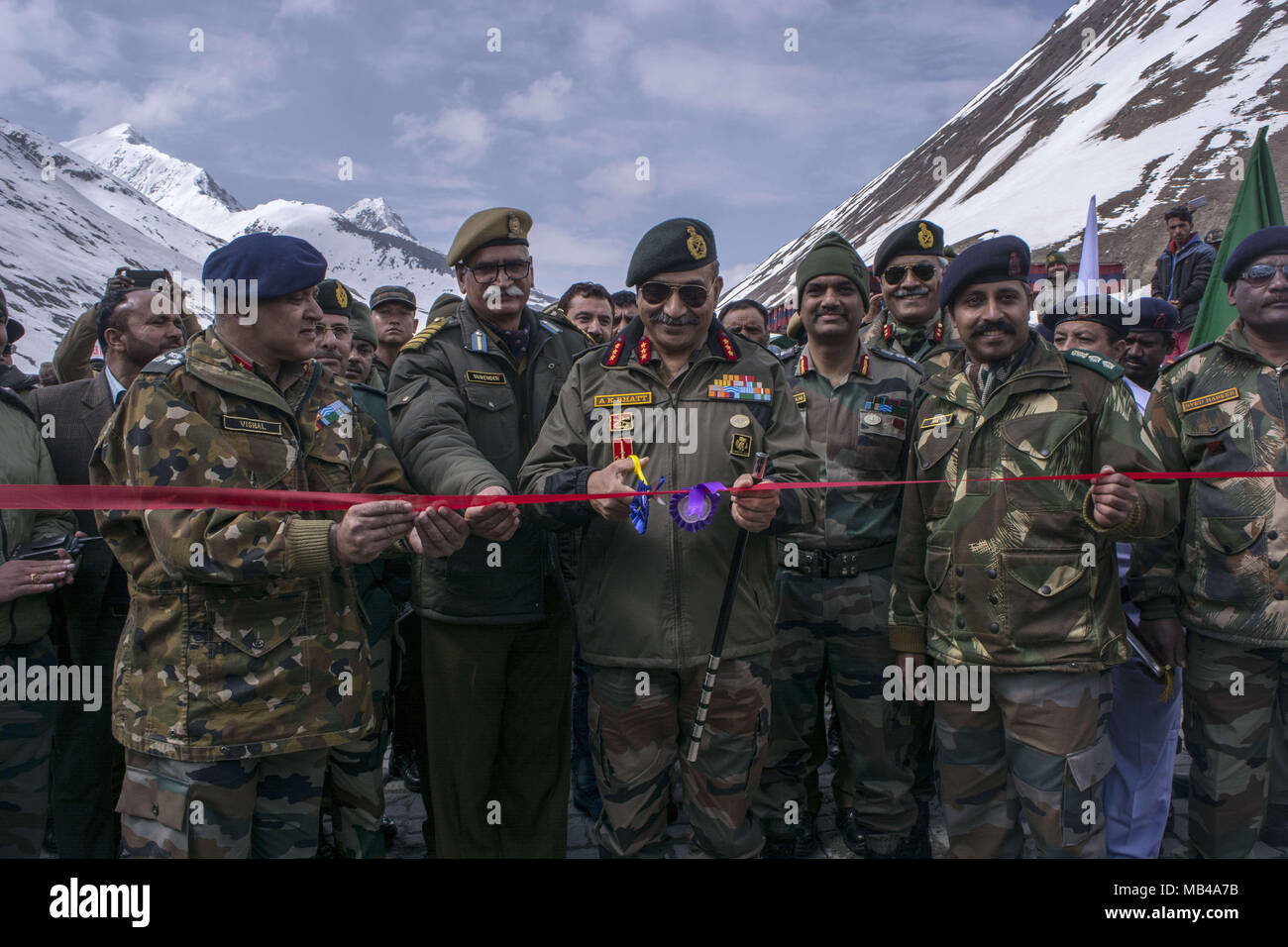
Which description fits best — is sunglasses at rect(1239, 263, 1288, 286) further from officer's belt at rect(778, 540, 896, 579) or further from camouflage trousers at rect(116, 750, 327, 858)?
camouflage trousers at rect(116, 750, 327, 858)

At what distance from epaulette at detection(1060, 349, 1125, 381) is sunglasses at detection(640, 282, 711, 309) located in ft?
4.65

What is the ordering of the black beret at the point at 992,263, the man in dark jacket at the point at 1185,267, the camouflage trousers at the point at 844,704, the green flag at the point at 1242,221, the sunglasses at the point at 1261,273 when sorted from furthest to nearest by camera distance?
the man in dark jacket at the point at 1185,267 < the green flag at the point at 1242,221 < the camouflage trousers at the point at 844,704 < the sunglasses at the point at 1261,273 < the black beret at the point at 992,263

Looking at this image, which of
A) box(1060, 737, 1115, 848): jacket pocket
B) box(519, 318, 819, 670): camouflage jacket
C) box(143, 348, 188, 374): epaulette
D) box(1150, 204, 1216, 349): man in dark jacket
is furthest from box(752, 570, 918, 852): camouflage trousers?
box(1150, 204, 1216, 349): man in dark jacket

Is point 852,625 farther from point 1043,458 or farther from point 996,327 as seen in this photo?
point 996,327

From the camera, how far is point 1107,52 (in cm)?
9438

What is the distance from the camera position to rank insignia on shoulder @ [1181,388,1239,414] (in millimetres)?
3348

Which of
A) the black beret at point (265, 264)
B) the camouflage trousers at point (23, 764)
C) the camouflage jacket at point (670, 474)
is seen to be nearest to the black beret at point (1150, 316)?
the camouflage jacket at point (670, 474)

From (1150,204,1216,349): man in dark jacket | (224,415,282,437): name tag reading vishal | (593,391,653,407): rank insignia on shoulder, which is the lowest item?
(224,415,282,437): name tag reading vishal

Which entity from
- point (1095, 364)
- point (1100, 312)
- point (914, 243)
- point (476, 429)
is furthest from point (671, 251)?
point (1100, 312)

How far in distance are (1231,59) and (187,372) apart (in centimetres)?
9161

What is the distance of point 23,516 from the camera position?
10.7 ft

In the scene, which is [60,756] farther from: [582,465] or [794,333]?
[794,333]

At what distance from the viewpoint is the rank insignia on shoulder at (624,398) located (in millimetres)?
3025

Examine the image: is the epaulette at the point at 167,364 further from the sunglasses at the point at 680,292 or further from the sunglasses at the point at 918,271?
the sunglasses at the point at 918,271
